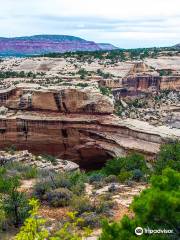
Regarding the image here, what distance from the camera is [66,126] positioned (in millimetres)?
35281

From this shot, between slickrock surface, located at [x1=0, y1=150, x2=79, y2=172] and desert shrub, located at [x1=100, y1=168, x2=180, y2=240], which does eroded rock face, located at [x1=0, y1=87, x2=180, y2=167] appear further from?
desert shrub, located at [x1=100, y1=168, x2=180, y2=240]

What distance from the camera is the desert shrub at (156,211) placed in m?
8.25

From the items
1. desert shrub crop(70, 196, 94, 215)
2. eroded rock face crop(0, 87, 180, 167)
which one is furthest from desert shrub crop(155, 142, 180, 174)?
eroded rock face crop(0, 87, 180, 167)

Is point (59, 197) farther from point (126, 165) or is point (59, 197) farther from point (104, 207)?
point (126, 165)

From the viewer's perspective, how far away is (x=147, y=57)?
80.3 metres

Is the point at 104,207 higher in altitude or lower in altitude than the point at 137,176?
higher

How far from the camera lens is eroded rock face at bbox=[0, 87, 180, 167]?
113ft

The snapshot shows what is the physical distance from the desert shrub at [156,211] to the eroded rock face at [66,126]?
24.5 metres

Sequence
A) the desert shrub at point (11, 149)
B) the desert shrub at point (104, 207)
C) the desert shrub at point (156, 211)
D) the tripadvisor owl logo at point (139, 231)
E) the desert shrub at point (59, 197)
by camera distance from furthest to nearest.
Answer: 1. the desert shrub at point (11, 149)
2. the desert shrub at point (59, 197)
3. the desert shrub at point (104, 207)
4. the tripadvisor owl logo at point (139, 231)
5. the desert shrub at point (156, 211)

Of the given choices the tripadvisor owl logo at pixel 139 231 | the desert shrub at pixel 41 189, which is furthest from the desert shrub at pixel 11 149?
the tripadvisor owl logo at pixel 139 231

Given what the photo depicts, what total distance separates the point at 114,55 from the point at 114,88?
2477cm

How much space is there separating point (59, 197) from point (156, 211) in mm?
8328

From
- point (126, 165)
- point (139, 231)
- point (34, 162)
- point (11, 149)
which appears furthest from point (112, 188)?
point (11, 149)

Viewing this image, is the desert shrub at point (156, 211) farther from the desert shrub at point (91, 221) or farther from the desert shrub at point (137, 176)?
the desert shrub at point (137, 176)
